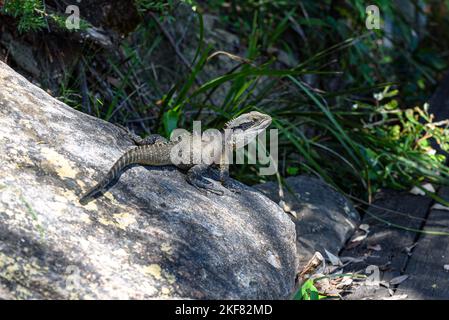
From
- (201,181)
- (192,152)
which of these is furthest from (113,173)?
(192,152)

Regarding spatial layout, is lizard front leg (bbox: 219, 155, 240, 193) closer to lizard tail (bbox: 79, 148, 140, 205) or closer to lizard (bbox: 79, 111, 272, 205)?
lizard (bbox: 79, 111, 272, 205)

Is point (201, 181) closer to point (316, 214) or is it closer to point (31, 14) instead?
point (316, 214)

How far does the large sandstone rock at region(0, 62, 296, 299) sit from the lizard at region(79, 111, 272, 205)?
0.07m

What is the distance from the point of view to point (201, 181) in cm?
438

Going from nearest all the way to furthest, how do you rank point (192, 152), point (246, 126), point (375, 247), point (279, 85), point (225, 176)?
point (192, 152)
point (225, 176)
point (246, 126)
point (375, 247)
point (279, 85)

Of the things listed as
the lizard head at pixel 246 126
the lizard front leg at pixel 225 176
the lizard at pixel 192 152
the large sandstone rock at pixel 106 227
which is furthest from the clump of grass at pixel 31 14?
the lizard front leg at pixel 225 176

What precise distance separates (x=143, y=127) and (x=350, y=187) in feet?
6.45

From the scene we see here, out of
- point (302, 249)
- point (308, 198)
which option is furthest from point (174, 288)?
point (308, 198)

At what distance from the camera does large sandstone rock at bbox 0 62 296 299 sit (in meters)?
3.17

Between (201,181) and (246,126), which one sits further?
(246,126)

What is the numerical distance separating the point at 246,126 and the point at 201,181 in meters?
0.67

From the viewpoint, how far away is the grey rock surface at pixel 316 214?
16.4 feet

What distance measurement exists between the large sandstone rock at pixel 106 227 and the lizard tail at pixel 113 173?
0.05 meters

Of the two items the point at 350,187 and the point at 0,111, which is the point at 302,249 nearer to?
the point at 350,187
